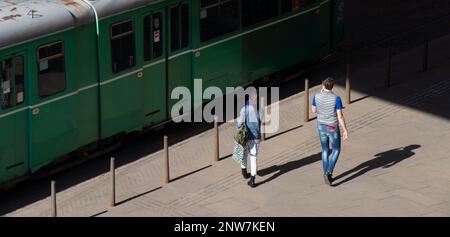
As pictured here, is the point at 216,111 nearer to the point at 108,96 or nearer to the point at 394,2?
the point at 108,96

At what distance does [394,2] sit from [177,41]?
1124 centimetres

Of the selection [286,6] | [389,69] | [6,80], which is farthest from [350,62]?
[6,80]

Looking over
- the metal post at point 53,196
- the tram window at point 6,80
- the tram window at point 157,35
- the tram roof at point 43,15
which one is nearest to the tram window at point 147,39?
the tram window at point 157,35

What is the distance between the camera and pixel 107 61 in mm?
23000

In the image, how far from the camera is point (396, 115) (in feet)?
83.2

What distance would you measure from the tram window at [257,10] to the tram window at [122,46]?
3.25 m

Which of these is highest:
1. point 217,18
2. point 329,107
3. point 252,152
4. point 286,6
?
point 286,6

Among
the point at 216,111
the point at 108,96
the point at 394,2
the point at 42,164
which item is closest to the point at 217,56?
the point at 216,111

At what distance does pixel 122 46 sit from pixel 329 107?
167 inches

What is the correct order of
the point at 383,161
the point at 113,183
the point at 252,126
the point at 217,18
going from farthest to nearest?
the point at 217,18
the point at 383,161
the point at 252,126
the point at 113,183

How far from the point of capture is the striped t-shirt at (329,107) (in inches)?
826

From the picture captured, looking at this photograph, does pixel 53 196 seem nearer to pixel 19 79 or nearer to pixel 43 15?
pixel 19 79

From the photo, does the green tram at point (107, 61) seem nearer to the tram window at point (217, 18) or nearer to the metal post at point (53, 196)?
the tram window at point (217, 18)

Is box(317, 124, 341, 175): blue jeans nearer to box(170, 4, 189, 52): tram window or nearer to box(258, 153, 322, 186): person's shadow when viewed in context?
box(258, 153, 322, 186): person's shadow
